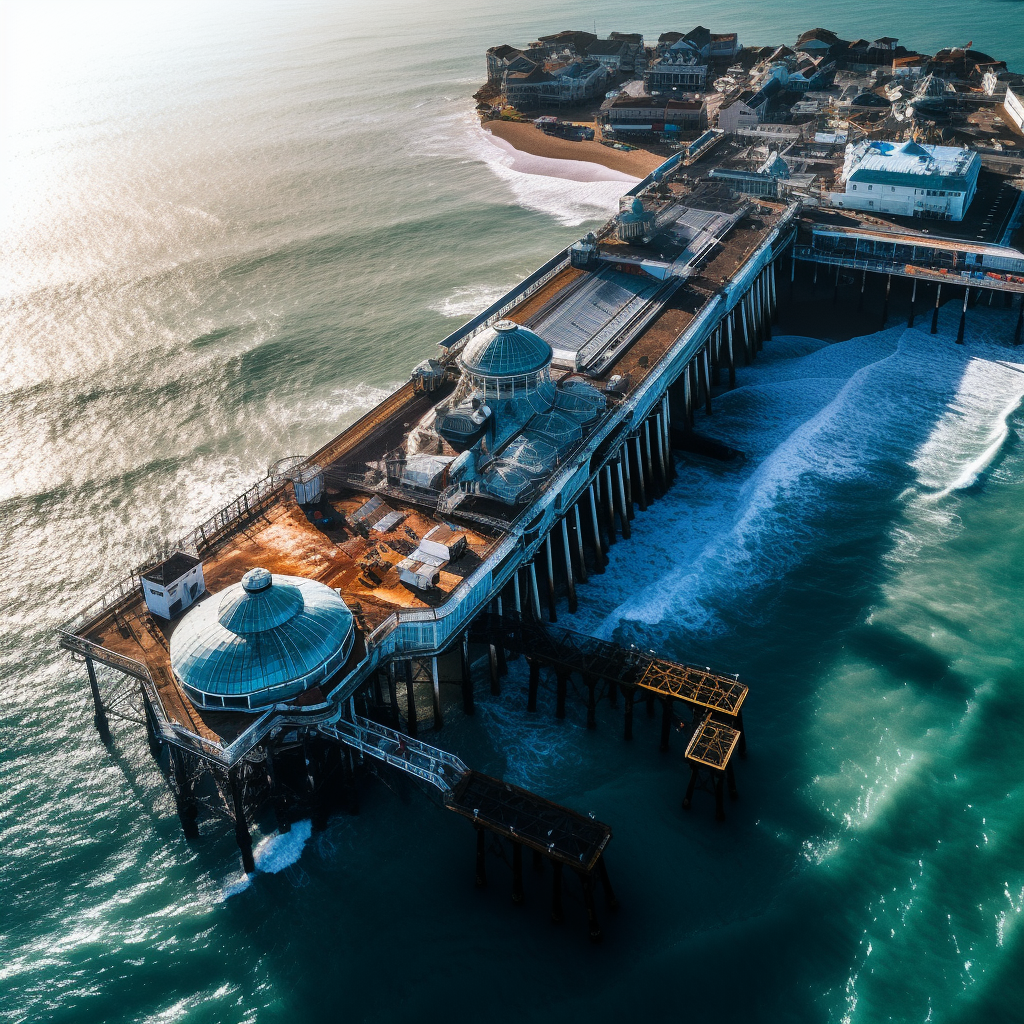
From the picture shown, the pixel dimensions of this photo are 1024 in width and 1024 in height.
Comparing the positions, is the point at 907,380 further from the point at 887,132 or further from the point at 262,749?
the point at 262,749

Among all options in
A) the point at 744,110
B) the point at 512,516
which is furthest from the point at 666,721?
A: the point at 744,110

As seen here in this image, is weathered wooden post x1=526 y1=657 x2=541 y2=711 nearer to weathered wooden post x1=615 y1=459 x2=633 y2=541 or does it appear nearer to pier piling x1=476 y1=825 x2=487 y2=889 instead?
pier piling x1=476 y1=825 x2=487 y2=889

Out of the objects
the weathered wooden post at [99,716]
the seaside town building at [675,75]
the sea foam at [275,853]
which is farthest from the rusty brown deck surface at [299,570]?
the seaside town building at [675,75]

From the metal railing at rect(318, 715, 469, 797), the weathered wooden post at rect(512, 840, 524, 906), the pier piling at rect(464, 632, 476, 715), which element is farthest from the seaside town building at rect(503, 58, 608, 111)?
the weathered wooden post at rect(512, 840, 524, 906)

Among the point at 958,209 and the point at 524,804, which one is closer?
the point at 524,804

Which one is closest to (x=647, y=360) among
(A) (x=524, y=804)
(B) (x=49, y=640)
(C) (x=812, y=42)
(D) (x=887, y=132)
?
(A) (x=524, y=804)

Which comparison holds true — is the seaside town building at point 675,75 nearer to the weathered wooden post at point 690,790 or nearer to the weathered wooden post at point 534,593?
the weathered wooden post at point 534,593
